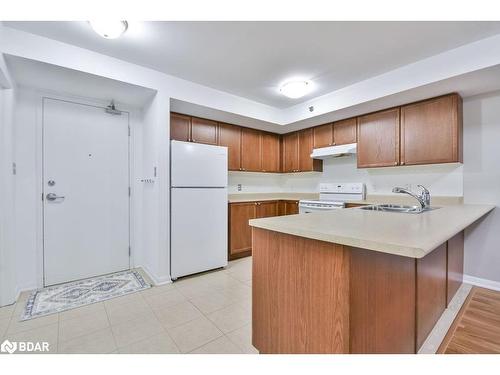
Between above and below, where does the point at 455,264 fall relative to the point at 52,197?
below

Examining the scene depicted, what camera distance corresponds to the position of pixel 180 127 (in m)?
3.26

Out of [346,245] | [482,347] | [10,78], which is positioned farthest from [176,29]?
[482,347]

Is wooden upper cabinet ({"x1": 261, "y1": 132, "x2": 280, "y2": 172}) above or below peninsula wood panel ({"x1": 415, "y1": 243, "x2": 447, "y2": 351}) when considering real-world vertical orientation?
above

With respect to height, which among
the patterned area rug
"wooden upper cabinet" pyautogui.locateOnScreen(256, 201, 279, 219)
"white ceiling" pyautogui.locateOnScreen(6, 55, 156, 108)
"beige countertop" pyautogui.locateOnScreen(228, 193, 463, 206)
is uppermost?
"white ceiling" pyautogui.locateOnScreen(6, 55, 156, 108)

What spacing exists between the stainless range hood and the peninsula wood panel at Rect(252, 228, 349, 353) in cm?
243

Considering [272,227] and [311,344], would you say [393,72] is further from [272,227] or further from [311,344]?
[311,344]

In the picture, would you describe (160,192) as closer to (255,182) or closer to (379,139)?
(255,182)

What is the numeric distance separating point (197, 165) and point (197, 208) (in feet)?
1.77

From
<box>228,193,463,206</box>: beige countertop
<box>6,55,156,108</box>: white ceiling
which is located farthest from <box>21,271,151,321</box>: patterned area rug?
<box>6,55,156,108</box>: white ceiling

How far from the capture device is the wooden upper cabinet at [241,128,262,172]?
3.98 metres

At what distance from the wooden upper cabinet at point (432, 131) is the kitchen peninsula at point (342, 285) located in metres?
1.56

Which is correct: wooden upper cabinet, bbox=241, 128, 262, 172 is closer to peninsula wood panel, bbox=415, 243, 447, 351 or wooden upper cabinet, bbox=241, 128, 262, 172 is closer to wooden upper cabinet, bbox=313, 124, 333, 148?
wooden upper cabinet, bbox=313, 124, 333, 148

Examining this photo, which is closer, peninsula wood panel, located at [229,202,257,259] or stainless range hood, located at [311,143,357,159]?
stainless range hood, located at [311,143,357,159]

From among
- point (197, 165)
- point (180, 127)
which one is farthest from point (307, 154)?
point (180, 127)
